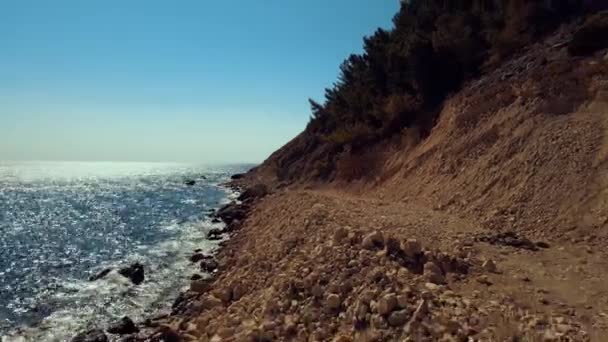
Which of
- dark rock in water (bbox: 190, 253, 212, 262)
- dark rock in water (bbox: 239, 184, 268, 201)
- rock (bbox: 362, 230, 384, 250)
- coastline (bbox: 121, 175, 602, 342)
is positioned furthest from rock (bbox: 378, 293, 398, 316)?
dark rock in water (bbox: 239, 184, 268, 201)

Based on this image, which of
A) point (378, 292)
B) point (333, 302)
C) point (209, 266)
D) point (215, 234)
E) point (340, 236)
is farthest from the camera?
point (215, 234)

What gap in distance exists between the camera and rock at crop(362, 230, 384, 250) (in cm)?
891

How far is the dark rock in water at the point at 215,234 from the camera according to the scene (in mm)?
21641

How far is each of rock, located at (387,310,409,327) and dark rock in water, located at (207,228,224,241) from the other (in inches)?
625

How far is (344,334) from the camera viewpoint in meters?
6.78

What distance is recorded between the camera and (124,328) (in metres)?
10.7

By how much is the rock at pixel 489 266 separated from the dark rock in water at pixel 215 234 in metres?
15.2

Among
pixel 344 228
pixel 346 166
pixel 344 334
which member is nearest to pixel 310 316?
pixel 344 334

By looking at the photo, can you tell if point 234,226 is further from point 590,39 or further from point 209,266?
point 590,39

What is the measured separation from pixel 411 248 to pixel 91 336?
7267 millimetres

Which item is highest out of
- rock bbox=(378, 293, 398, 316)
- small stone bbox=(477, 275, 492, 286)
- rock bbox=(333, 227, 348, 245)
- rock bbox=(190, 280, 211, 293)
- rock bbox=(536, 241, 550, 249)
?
rock bbox=(333, 227, 348, 245)

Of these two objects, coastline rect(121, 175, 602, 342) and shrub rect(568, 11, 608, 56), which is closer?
coastline rect(121, 175, 602, 342)

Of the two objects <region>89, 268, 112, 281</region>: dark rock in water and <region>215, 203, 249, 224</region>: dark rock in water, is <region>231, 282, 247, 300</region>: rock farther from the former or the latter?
<region>215, 203, 249, 224</region>: dark rock in water

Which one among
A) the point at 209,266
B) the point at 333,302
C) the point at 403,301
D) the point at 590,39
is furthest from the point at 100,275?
the point at 590,39
